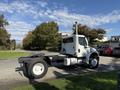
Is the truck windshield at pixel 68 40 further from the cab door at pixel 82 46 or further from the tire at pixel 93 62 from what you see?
the tire at pixel 93 62

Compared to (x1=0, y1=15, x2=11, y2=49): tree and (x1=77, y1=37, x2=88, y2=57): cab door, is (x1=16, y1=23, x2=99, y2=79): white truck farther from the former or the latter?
(x1=0, y1=15, x2=11, y2=49): tree

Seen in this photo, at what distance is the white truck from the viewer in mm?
13539

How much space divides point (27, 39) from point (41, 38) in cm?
926

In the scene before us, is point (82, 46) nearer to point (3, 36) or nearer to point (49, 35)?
point (49, 35)

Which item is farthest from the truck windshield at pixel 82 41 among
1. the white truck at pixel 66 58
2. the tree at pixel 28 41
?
the tree at pixel 28 41

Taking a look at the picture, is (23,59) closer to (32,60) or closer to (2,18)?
(32,60)

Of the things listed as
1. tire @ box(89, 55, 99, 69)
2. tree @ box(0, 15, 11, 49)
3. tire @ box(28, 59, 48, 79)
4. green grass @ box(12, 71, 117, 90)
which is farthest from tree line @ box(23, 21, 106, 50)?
green grass @ box(12, 71, 117, 90)

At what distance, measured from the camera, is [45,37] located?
2172 inches

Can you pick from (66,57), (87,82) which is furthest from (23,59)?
(87,82)

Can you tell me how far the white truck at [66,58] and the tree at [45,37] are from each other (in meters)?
33.9

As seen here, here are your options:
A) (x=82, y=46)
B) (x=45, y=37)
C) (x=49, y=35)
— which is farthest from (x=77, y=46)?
(x=45, y=37)

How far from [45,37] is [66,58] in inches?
1563

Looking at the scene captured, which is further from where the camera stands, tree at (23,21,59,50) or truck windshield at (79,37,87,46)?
tree at (23,21,59,50)

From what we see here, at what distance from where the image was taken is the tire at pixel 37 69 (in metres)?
13.3
